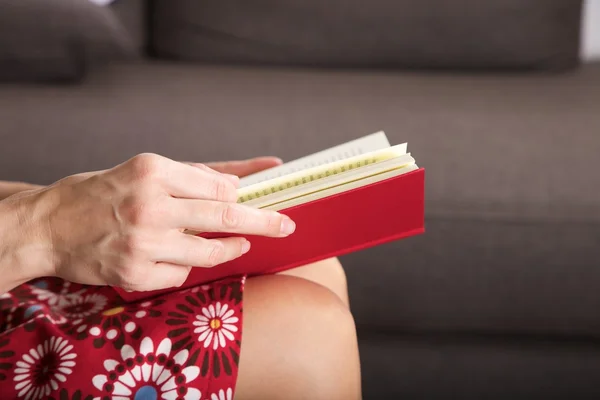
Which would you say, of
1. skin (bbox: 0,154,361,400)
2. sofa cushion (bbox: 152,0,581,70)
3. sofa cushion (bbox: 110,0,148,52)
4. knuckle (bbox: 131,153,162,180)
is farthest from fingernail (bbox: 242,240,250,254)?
sofa cushion (bbox: 110,0,148,52)

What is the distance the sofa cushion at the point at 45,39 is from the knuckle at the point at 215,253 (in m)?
0.73

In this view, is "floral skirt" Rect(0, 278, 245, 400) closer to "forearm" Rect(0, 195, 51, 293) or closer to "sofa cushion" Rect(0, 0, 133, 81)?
"forearm" Rect(0, 195, 51, 293)

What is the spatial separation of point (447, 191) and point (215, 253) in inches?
19.3

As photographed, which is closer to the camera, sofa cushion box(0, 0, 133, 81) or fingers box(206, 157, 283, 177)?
fingers box(206, 157, 283, 177)

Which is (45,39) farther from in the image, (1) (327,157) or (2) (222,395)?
(2) (222,395)

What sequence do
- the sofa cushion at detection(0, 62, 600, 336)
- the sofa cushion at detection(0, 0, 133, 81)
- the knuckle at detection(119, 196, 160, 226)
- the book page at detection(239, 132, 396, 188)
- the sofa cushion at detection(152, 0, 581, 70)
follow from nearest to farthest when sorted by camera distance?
the knuckle at detection(119, 196, 160, 226)
the book page at detection(239, 132, 396, 188)
the sofa cushion at detection(0, 62, 600, 336)
the sofa cushion at detection(0, 0, 133, 81)
the sofa cushion at detection(152, 0, 581, 70)

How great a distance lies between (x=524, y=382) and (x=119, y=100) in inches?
31.0

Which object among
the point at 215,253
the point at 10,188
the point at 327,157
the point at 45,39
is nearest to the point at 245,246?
the point at 215,253

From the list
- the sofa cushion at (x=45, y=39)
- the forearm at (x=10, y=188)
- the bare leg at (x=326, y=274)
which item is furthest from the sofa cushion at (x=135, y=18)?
the bare leg at (x=326, y=274)

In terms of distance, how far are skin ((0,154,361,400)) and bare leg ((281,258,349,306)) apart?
0.38 feet

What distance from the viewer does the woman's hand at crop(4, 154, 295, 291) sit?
0.53 m

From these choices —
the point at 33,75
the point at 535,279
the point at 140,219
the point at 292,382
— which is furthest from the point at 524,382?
the point at 33,75

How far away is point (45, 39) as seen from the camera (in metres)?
1.14

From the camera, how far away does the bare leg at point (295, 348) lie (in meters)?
0.59
